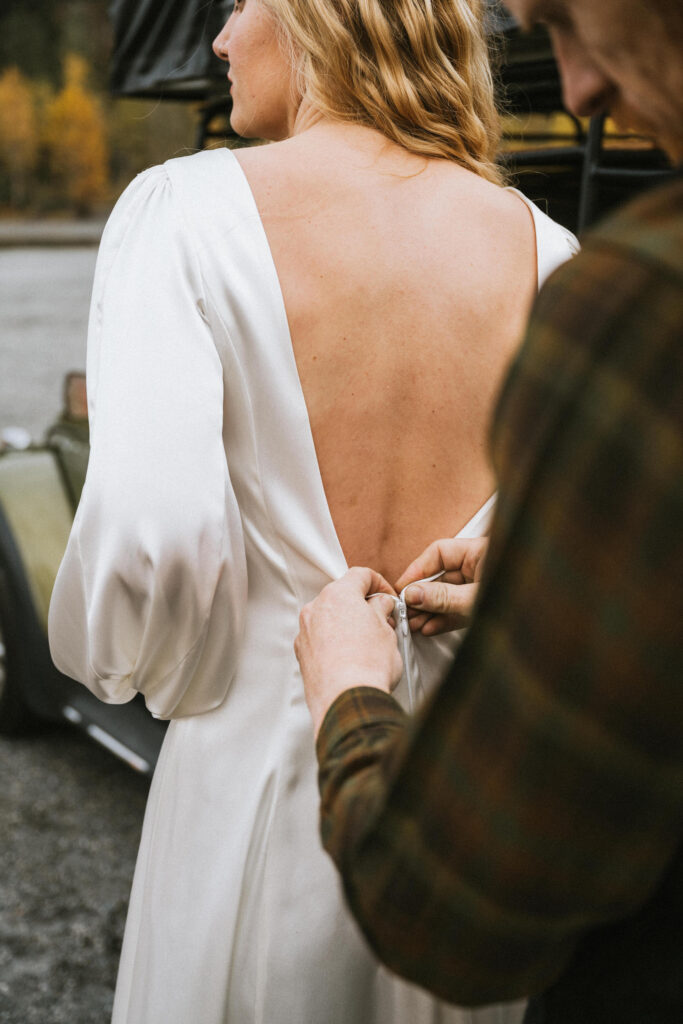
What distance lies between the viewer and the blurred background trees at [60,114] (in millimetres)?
39950

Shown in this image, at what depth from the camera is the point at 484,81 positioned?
4.91 feet

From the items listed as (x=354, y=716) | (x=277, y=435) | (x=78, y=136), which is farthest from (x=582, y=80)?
(x=78, y=136)

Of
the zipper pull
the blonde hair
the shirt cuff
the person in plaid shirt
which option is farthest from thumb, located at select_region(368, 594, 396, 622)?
the blonde hair

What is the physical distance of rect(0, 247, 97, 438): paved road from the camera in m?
12.4

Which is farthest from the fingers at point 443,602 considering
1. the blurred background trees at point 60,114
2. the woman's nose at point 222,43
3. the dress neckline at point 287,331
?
the blurred background trees at point 60,114

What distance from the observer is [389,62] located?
1.36m

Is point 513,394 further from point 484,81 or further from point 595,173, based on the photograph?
point 595,173

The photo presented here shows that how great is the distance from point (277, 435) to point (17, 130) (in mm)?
45102

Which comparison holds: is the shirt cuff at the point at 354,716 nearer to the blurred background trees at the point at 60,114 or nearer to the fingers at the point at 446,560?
the fingers at the point at 446,560

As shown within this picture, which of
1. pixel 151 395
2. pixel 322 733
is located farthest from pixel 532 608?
pixel 151 395

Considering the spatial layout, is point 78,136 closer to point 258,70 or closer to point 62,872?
point 62,872

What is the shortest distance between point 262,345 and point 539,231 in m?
0.50

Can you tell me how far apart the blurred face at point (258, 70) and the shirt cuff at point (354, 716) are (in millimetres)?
1002

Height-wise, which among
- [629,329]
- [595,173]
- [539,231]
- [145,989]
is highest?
[629,329]
